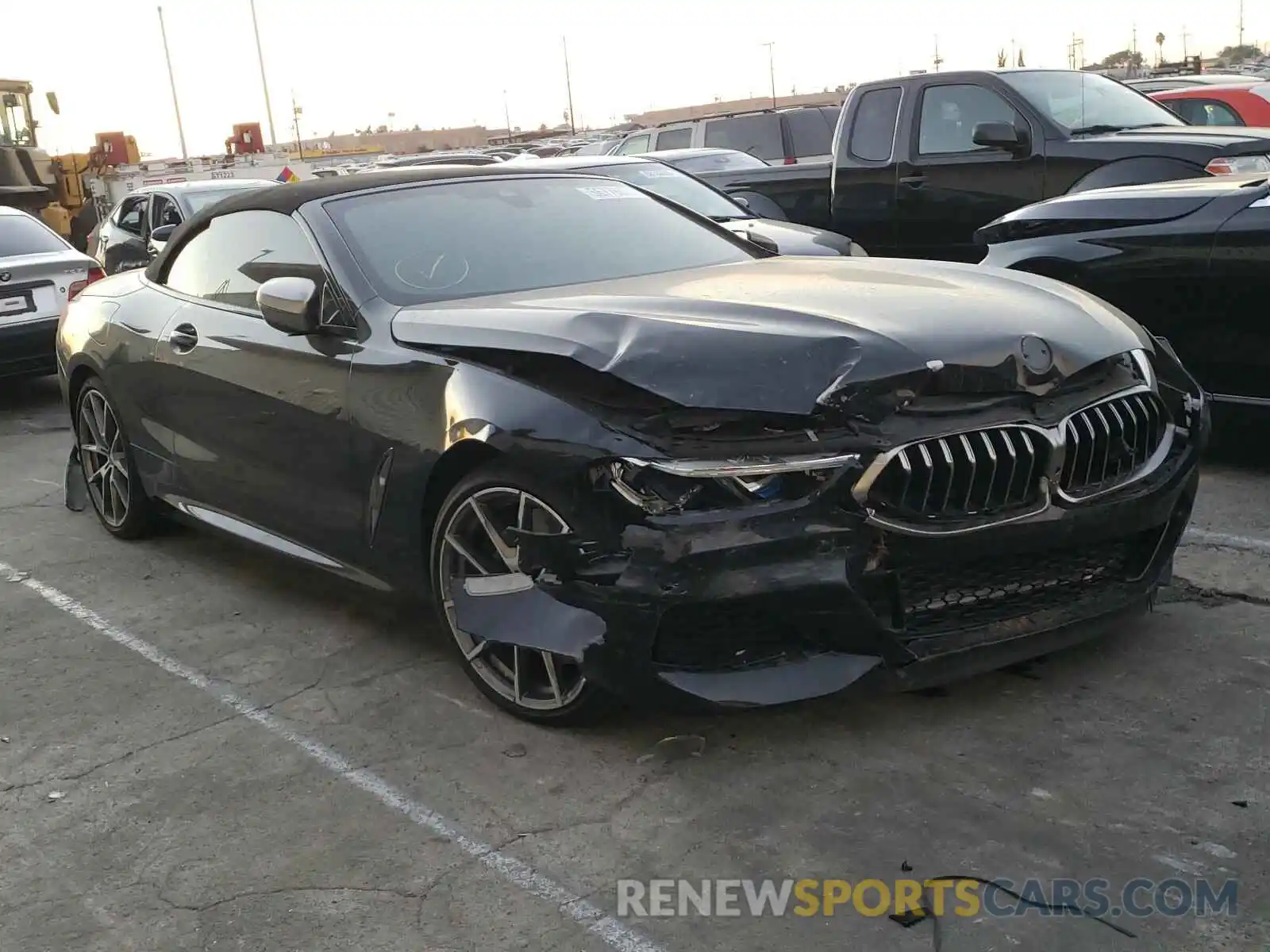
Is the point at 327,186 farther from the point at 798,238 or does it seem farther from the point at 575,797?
the point at 798,238

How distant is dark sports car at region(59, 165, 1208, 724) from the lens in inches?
129

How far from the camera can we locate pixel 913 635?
339 cm

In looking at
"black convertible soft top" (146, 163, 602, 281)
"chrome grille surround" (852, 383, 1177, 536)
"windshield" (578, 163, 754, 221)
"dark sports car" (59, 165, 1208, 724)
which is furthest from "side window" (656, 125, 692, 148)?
"chrome grille surround" (852, 383, 1177, 536)

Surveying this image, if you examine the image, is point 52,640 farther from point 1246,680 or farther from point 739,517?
point 1246,680

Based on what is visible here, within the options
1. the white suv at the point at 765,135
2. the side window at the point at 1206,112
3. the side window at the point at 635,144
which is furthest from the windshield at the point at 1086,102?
the side window at the point at 635,144

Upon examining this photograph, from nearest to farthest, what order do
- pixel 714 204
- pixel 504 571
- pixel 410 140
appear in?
1. pixel 504 571
2. pixel 714 204
3. pixel 410 140

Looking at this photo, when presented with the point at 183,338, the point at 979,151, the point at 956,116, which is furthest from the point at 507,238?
the point at 956,116

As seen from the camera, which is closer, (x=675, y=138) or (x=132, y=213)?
(x=132, y=213)

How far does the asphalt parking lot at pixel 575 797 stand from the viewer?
112 inches

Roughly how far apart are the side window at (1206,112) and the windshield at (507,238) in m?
9.29

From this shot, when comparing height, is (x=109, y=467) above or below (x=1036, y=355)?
below

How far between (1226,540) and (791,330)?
2.31 meters

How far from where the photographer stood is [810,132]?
55.4 ft

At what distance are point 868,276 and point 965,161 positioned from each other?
563 centimetres
